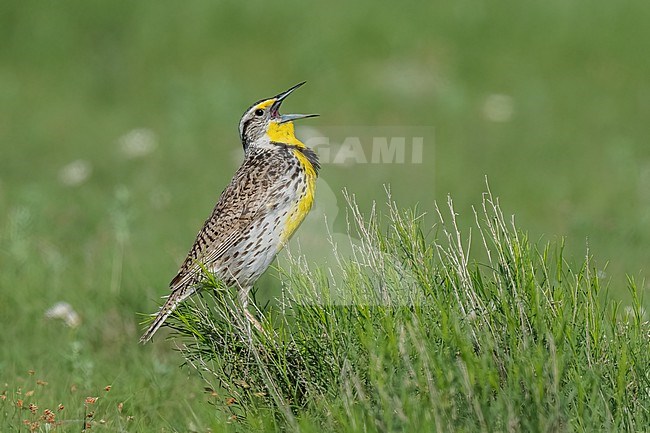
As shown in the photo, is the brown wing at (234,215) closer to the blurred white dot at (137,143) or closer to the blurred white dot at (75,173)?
the blurred white dot at (75,173)

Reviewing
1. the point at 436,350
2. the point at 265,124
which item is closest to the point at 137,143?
the point at 265,124

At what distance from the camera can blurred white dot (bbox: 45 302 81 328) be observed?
291 inches

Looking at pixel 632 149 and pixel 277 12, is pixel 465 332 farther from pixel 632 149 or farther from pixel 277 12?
pixel 277 12

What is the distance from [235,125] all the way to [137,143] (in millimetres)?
1346

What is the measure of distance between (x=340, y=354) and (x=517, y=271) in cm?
81

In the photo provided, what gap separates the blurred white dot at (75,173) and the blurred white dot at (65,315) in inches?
161

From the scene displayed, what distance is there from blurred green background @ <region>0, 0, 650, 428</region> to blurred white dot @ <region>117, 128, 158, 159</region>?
4 centimetres

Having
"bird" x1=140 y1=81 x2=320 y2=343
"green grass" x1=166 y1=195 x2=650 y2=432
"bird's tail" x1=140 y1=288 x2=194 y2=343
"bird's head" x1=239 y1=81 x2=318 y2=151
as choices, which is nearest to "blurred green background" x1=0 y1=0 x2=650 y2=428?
"bird's tail" x1=140 y1=288 x2=194 y2=343

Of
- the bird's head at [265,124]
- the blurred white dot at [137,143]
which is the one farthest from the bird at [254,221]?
the blurred white dot at [137,143]

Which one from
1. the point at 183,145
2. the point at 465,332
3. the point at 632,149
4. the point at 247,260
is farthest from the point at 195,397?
the point at 632,149

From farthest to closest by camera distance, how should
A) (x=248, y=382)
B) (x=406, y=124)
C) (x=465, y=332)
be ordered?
(x=406, y=124)
(x=248, y=382)
(x=465, y=332)

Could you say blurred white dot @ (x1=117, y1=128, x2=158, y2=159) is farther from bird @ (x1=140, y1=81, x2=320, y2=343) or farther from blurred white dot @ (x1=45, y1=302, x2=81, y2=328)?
bird @ (x1=140, y1=81, x2=320, y2=343)

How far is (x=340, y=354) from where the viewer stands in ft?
14.8

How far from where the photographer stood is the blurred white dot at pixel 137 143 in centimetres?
1239
